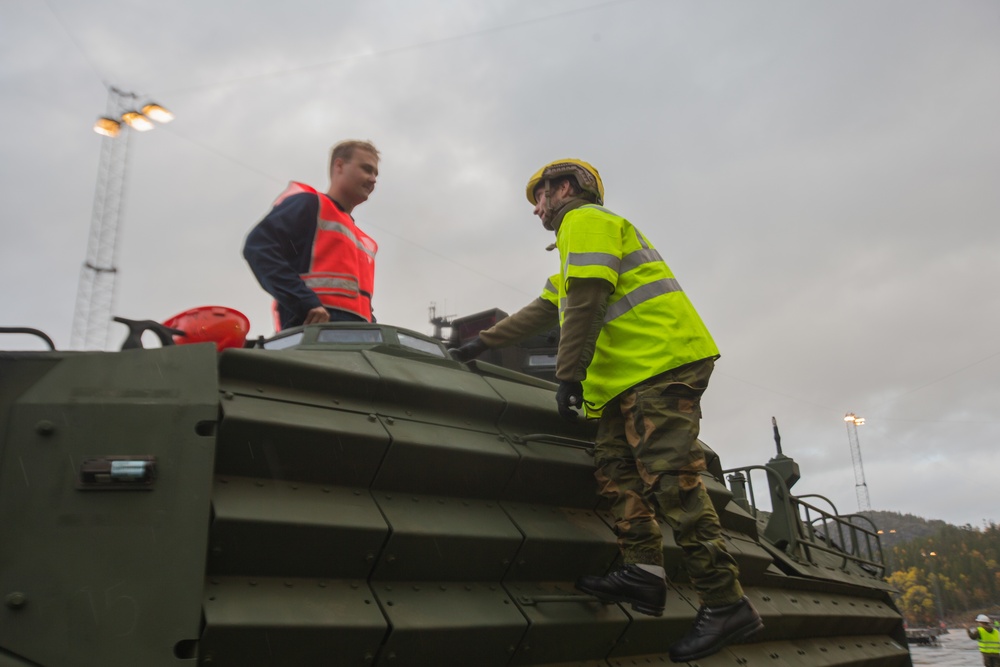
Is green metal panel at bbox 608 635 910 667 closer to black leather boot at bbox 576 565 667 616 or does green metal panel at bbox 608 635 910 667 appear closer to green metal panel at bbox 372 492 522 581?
black leather boot at bbox 576 565 667 616

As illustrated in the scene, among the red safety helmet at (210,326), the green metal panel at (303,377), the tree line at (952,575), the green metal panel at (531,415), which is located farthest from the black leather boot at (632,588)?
the tree line at (952,575)

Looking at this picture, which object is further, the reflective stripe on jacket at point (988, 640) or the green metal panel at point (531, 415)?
the reflective stripe on jacket at point (988, 640)

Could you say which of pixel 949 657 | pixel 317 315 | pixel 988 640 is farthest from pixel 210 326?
pixel 949 657

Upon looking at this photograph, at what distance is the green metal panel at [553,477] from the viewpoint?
332cm

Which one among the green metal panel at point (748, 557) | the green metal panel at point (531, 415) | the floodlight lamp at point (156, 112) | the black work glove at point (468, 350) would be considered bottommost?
the green metal panel at point (748, 557)

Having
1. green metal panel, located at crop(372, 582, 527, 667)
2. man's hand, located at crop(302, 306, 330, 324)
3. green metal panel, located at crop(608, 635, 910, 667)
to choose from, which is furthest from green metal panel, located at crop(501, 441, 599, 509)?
man's hand, located at crop(302, 306, 330, 324)

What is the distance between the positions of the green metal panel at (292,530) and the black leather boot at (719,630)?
1349 mm

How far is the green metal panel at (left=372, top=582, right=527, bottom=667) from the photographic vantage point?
2.50 m

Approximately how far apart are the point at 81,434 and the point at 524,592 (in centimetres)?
165

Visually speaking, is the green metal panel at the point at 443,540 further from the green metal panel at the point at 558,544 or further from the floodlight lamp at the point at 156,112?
the floodlight lamp at the point at 156,112

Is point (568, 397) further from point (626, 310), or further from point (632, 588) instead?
point (632, 588)

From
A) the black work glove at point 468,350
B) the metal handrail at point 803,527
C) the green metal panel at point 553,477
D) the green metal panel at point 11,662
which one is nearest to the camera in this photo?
the green metal panel at point 11,662

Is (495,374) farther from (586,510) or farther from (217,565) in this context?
(217,565)

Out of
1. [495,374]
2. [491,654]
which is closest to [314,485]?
[491,654]
